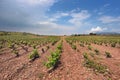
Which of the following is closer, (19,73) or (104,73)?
(104,73)

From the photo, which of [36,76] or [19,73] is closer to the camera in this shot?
[36,76]

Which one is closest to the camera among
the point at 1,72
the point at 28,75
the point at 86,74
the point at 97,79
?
the point at 97,79

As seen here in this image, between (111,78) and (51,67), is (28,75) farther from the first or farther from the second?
(111,78)

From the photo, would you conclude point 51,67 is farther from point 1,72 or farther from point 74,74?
point 1,72

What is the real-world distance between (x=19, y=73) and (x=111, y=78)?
207 inches

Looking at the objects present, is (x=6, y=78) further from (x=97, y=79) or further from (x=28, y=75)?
(x=97, y=79)

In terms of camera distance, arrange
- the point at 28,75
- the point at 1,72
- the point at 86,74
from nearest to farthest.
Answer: the point at 86,74, the point at 28,75, the point at 1,72

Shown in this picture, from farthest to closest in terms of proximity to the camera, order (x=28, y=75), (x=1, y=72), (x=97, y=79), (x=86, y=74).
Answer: (x=1, y=72), (x=28, y=75), (x=86, y=74), (x=97, y=79)

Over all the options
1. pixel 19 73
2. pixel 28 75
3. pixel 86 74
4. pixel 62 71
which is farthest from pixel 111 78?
pixel 19 73

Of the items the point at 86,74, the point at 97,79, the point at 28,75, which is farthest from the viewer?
the point at 28,75

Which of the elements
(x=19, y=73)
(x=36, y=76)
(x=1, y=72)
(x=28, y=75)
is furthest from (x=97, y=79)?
(x=1, y=72)

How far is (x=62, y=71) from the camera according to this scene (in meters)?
9.09

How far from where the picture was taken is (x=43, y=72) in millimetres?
9297

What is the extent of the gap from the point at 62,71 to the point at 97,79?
2.45 meters
